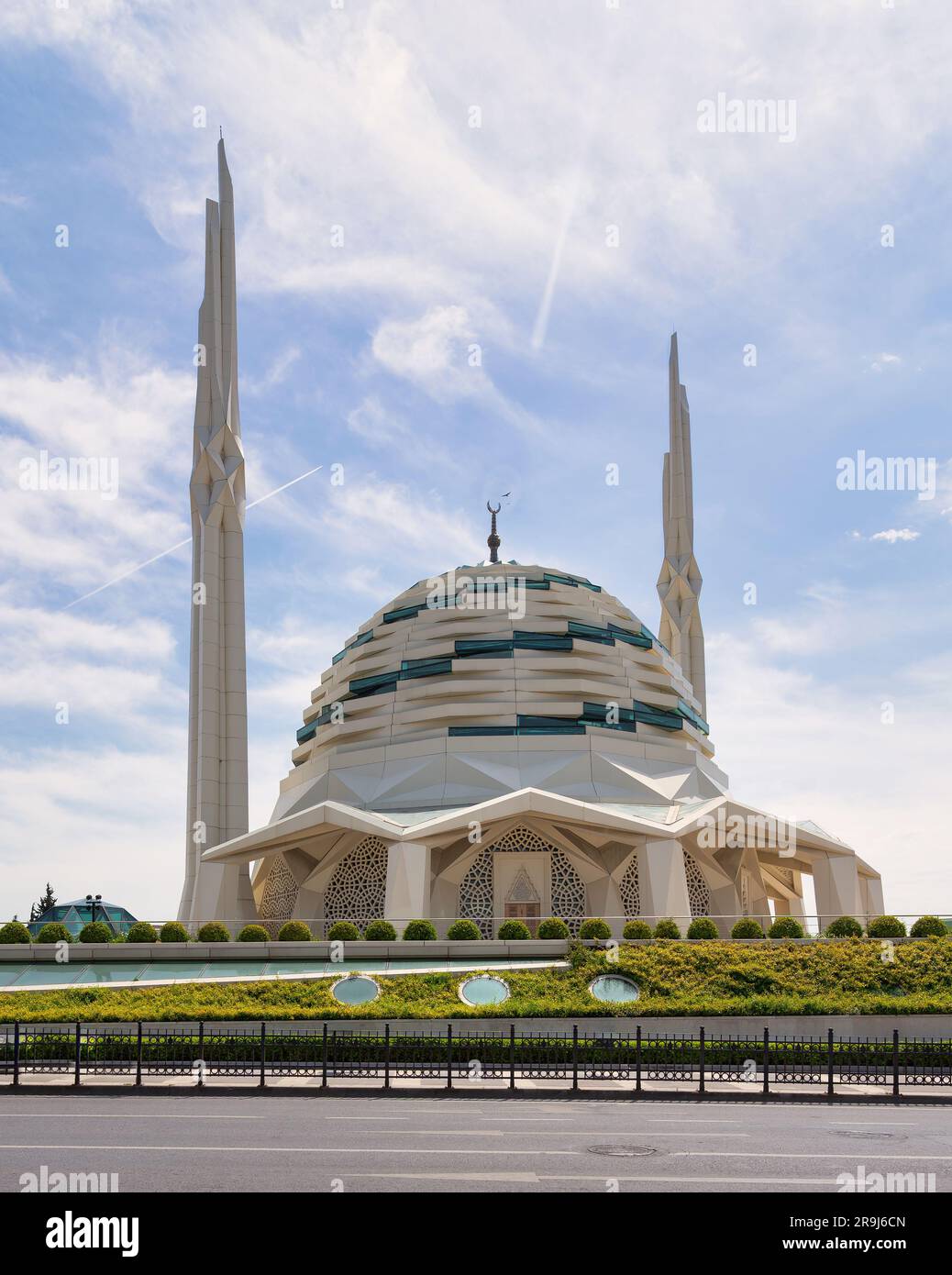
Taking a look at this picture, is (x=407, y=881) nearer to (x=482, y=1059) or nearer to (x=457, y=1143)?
(x=482, y=1059)

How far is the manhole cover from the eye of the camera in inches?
600

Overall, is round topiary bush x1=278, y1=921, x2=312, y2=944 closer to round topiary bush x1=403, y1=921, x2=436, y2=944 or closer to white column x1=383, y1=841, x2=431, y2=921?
round topiary bush x1=403, y1=921, x2=436, y2=944

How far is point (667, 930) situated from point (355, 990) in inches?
492

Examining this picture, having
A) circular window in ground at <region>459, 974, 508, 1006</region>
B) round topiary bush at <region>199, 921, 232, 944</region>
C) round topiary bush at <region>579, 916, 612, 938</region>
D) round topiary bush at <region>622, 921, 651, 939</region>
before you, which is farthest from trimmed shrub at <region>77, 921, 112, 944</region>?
round topiary bush at <region>622, 921, 651, 939</region>

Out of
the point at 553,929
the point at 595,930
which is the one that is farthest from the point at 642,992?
the point at 553,929

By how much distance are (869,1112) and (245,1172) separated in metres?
12.1

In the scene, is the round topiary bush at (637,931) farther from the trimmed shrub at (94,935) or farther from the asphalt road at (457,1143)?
the asphalt road at (457,1143)

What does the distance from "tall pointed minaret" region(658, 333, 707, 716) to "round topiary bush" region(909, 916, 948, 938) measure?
4385 cm

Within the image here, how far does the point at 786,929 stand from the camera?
142ft

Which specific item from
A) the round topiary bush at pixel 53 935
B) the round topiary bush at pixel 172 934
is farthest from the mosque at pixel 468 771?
the round topiary bush at pixel 53 935

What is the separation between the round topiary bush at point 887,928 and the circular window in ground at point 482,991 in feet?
47.1

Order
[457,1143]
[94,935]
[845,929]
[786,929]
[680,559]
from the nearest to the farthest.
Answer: [457,1143], [94,935], [845,929], [786,929], [680,559]
